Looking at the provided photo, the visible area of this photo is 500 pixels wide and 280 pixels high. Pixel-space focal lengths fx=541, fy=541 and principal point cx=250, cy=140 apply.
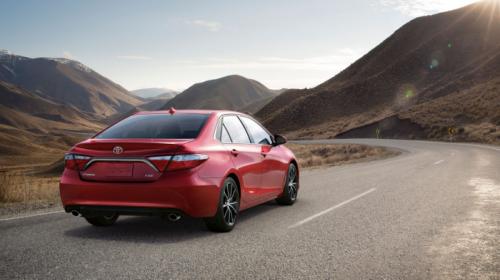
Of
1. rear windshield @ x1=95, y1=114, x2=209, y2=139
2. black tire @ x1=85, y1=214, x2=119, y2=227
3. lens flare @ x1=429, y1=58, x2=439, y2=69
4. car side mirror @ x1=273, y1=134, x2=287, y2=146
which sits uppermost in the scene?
lens flare @ x1=429, y1=58, x2=439, y2=69

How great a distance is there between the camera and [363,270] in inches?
192

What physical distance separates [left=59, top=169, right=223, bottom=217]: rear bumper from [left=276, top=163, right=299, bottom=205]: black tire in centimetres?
301

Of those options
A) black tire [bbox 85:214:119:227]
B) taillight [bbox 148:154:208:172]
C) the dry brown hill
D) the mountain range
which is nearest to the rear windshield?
taillight [bbox 148:154:208:172]

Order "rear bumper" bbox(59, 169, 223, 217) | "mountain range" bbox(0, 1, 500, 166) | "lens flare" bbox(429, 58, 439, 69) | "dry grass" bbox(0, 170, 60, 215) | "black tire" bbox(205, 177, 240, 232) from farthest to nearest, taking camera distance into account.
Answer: "lens flare" bbox(429, 58, 439, 69)
"mountain range" bbox(0, 1, 500, 166)
"dry grass" bbox(0, 170, 60, 215)
"black tire" bbox(205, 177, 240, 232)
"rear bumper" bbox(59, 169, 223, 217)

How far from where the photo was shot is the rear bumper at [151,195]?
591 centimetres

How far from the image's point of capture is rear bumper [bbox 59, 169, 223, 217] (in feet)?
19.4

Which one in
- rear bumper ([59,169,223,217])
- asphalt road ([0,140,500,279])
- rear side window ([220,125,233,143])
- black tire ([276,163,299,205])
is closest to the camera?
asphalt road ([0,140,500,279])

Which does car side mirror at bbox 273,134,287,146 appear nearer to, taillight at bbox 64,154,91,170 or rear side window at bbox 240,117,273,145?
rear side window at bbox 240,117,273,145

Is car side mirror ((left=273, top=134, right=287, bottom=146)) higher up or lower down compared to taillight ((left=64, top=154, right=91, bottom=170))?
higher up

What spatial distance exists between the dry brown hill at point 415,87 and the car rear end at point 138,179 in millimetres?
62539

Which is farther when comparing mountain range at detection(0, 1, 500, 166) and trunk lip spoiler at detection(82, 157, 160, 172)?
mountain range at detection(0, 1, 500, 166)

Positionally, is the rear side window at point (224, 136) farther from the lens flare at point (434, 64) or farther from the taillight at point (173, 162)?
the lens flare at point (434, 64)

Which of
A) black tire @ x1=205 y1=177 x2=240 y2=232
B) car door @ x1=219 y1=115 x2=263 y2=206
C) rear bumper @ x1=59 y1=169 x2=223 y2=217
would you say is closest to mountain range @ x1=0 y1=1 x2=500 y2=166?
car door @ x1=219 y1=115 x2=263 y2=206

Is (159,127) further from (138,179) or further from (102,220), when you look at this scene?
(102,220)
